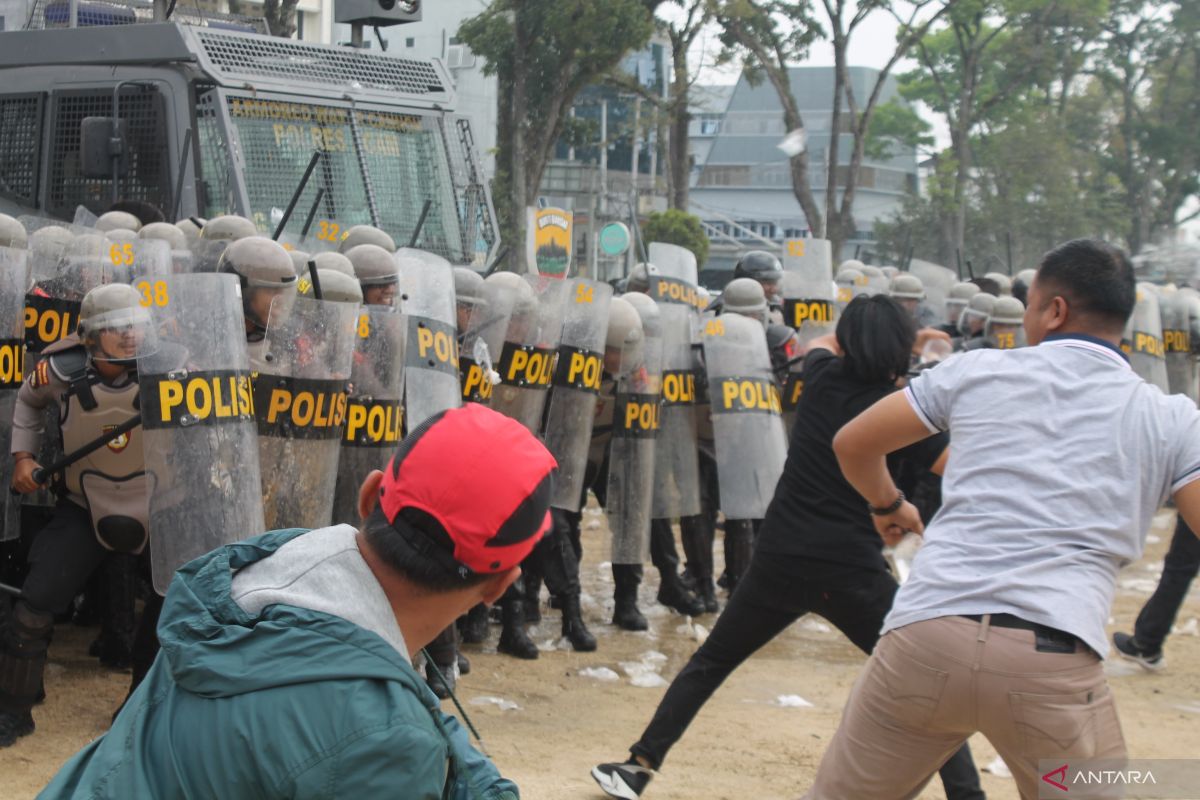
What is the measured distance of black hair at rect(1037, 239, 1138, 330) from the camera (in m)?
3.28

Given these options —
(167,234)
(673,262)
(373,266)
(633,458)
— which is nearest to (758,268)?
(673,262)

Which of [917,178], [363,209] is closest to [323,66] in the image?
[363,209]

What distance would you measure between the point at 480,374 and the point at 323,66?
10.9 feet

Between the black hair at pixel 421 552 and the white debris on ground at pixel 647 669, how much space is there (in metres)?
5.37

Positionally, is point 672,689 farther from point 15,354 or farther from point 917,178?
point 917,178

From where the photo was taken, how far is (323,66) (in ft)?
29.7

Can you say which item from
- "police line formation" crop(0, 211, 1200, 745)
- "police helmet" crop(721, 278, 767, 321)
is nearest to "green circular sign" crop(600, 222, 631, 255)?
"police line formation" crop(0, 211, 1200, 745)

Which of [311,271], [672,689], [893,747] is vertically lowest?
[672,689]

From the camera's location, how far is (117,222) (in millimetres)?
7074

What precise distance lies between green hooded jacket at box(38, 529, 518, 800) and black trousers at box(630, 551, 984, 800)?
9.55 feet

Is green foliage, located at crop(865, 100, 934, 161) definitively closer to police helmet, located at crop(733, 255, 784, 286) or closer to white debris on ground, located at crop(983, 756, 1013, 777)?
police helmet, located at crop(733, 255, 784, 286)

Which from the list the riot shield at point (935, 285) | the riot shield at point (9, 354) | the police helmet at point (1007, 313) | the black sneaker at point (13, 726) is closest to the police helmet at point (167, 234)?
the riot shield at point (9, 354)

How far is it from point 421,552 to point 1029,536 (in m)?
1.75

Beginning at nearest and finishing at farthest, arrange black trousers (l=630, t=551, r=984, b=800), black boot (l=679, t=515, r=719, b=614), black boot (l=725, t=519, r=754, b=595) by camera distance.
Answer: black trousers (l=630, t=551, r=984, b=800)
black boot (l=679, t=515, r=719, b=614)
black boot (l=725, t=519, r=754, b=595)
